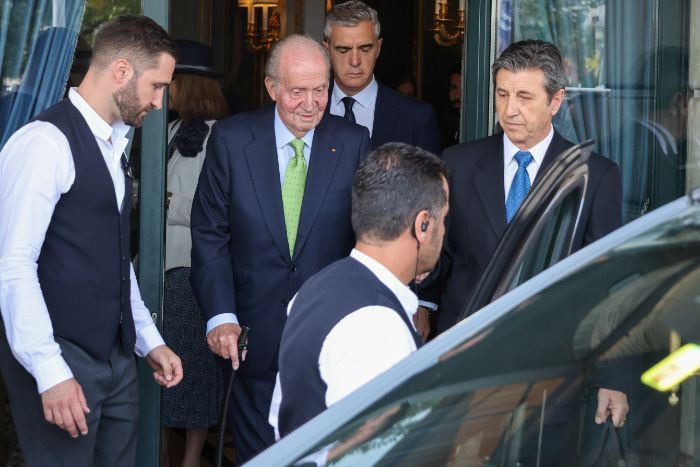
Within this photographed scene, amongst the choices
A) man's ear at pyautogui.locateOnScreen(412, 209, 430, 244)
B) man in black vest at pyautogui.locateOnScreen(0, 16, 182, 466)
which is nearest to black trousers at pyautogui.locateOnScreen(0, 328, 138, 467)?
man in black vest at pyautogui.locateOnScreen(0, 16, 182, 466)

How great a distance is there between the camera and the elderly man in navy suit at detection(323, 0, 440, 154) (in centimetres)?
552

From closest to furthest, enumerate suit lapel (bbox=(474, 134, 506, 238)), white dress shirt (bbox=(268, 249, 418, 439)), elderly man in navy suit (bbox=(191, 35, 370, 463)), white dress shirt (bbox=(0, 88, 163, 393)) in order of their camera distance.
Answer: white dress shirt (bbox=(268, 249, 418, 439))
white dress shirt (bbox=(0, 88, 163, 393))
suit lapel (bbox=(474, 134, 506, 238))
elderly man in navy suit (bbox=(191, 35, 370, 463))

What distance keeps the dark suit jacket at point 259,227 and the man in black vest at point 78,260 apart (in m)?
0.55

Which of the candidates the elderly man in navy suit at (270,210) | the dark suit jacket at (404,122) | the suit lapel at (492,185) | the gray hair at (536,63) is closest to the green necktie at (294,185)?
the elderly man in navy suit at (270,210)

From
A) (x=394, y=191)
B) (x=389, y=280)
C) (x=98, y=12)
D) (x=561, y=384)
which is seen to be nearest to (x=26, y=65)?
(x=98, y=12)

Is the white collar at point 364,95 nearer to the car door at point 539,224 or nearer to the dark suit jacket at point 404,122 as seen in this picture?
the dark suit jacket at point 404,122

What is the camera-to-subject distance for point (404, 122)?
555 cm

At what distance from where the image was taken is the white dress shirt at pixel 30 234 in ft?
11.8

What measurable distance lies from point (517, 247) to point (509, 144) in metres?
1.65

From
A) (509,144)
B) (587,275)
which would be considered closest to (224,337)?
(509,144)

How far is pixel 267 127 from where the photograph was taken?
4.62 metres

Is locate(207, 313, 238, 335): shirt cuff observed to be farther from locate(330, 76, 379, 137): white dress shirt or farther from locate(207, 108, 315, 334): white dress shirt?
locate(330, 76, 379, 137): white dress shirt

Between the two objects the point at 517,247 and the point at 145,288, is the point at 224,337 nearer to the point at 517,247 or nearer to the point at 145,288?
the point at 145,288

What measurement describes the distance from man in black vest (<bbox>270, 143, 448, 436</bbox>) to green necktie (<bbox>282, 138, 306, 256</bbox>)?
1.40 meters
